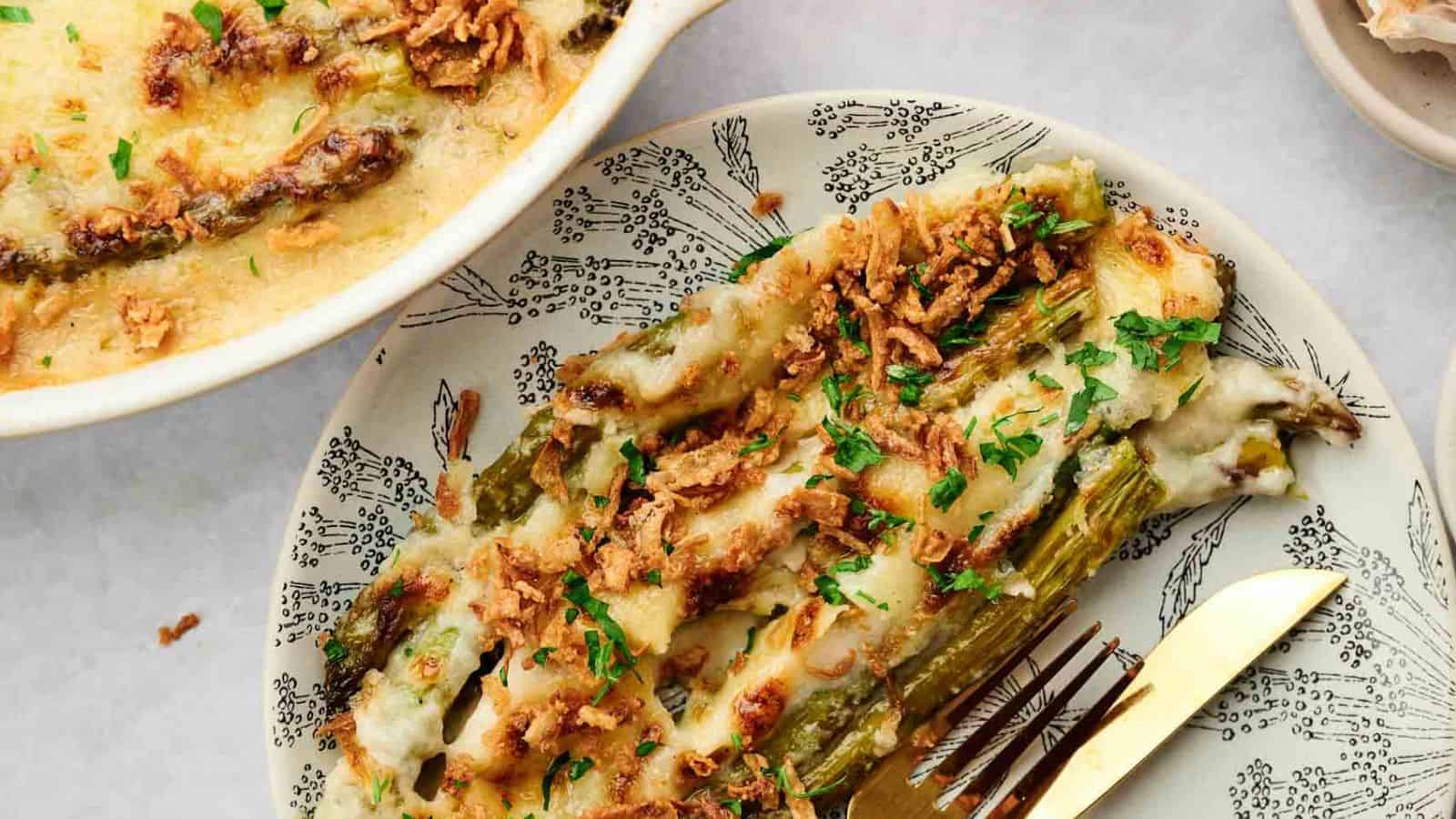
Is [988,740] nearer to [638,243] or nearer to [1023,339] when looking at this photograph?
[1023,339]

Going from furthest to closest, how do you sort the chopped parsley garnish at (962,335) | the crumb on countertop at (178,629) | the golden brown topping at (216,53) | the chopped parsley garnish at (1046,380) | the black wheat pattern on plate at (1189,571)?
the crumb on countertop at (178,629)
the black wheat pattern on plate at (1189,571)
the chopped parsley garnish at (962,335)
the chopped parsley garnish at (1046,380)
the golden brown topping at (216,53)

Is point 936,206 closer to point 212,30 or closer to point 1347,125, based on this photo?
point 1347,125

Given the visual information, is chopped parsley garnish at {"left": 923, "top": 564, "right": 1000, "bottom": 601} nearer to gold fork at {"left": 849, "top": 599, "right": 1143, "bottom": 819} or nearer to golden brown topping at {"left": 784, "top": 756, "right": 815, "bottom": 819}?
gold fork at {"left": 849, "top": 599, "right": 1143, "bottom": 819}

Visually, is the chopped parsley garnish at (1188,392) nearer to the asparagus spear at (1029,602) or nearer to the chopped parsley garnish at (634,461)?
the asparagus spear at (1029,602)

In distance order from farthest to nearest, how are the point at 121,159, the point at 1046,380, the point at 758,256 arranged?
the point at 758,256 → the point at 1046,380 → the point at 121,159

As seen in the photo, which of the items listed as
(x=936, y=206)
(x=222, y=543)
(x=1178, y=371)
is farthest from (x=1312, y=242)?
(x=222, y=543)

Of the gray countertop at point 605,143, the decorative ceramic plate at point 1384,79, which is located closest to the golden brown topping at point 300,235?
the gray countertop at point 605,143

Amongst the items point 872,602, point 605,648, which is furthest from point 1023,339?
Answer: point 605,648
